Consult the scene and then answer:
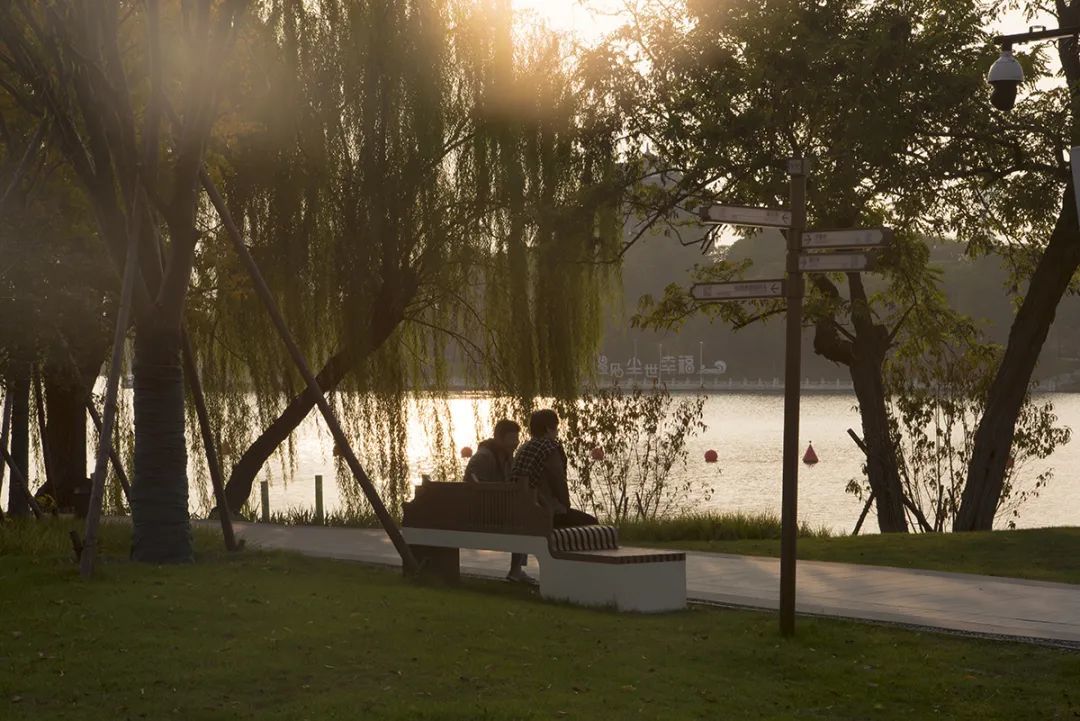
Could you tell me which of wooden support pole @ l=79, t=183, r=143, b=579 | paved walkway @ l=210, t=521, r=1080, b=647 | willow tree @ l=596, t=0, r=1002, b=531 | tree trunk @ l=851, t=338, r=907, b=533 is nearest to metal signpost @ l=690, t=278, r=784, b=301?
paved walkway @ l=210, t=521, r=1080, b=647

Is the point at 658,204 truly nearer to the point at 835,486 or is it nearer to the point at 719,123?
the point at 719,123

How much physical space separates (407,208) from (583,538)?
10558mm

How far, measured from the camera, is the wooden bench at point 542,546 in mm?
11891

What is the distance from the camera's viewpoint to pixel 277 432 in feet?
77.7

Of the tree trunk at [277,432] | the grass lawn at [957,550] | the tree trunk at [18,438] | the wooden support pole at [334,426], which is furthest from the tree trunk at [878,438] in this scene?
the tree trunk at [18,438]

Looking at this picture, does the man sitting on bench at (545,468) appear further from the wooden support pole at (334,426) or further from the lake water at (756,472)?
the lake water at (756,472)

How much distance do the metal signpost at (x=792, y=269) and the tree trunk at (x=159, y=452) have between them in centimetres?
540

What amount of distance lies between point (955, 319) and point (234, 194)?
473 inches

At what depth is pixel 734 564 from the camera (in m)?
15.6

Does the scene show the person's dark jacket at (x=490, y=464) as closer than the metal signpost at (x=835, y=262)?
No

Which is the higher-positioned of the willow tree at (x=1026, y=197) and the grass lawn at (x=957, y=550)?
the willow tree at (x=1026, y=197)

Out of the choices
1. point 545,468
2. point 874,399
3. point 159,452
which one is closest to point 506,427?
point 545,468

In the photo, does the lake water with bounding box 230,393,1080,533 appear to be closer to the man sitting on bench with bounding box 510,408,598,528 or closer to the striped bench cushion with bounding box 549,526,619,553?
the man sitting on bench with bounding box 510,408,598,528

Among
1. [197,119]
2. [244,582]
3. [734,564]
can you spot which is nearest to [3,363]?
[197,119]
